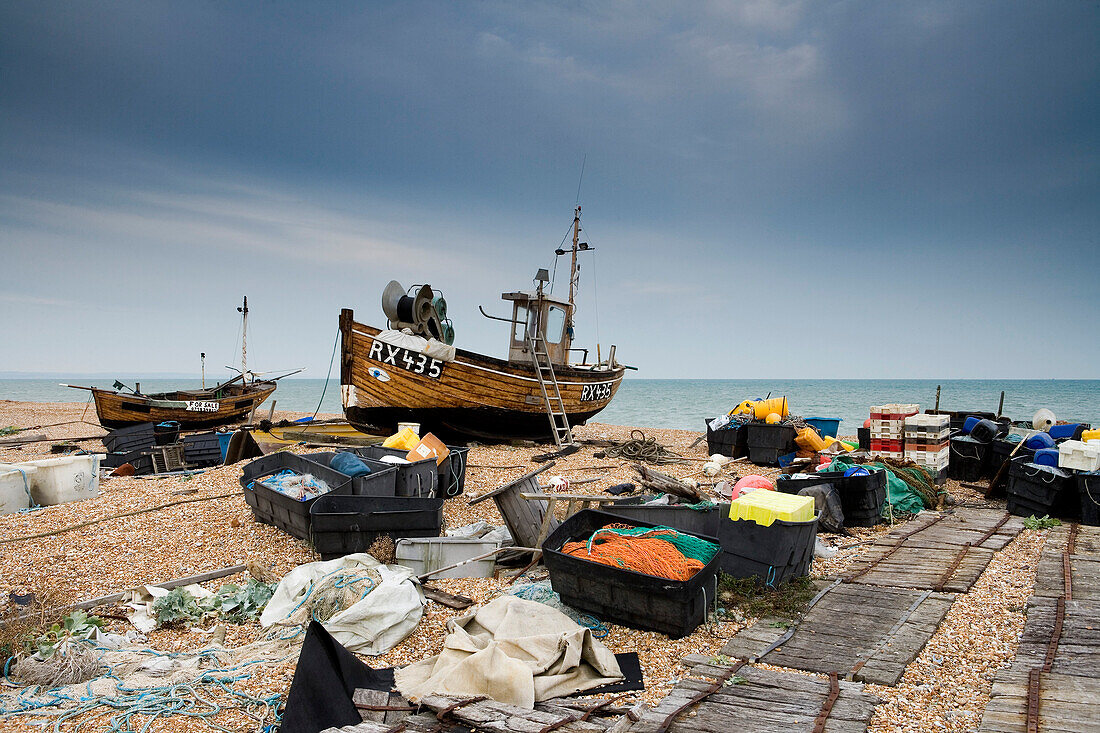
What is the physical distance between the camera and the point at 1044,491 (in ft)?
29.3

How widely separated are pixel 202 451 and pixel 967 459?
15.7 m

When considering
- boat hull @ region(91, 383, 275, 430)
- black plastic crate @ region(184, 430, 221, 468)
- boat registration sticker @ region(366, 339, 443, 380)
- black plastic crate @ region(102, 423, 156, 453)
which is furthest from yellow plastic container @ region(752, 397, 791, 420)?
boat hull @ region(91, 383, 275, 430)

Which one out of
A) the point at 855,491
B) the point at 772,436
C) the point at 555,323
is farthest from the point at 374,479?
the point at 555,323

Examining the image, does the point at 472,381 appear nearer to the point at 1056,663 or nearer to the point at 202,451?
the point at 202,451

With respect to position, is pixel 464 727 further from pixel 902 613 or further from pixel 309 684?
pixel 902 613

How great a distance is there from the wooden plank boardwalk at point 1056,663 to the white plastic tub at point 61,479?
37.7 feet

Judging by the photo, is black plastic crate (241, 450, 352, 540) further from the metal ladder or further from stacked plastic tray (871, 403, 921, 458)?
stacked plastic tray (871, 403, 921, 458)

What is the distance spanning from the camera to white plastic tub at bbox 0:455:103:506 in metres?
9.42

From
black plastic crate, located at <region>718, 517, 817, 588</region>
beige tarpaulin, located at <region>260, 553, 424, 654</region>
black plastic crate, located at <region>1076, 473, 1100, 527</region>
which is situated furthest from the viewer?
black plastic crate, located at <region>1076, 473, 1100, 527</region>

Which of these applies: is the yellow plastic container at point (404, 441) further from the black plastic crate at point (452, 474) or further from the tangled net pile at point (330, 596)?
the tangled net pile at point (330, 596)

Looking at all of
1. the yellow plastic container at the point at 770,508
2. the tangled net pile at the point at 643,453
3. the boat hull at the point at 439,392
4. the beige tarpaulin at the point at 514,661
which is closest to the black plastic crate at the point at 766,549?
the yellow plastic container at the point at 770,508

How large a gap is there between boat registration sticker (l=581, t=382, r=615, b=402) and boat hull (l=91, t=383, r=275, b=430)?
45.8ft

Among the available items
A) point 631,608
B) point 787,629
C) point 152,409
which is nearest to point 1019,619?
point 787,629

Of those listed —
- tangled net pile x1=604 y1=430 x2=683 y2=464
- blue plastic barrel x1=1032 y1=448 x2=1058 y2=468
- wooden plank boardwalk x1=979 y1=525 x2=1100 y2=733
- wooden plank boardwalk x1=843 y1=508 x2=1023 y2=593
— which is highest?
blue plastic barrel x1=1032 y1=448 x2=1058 y2=468
